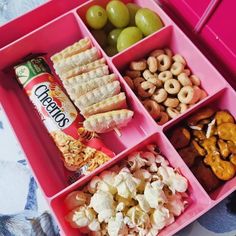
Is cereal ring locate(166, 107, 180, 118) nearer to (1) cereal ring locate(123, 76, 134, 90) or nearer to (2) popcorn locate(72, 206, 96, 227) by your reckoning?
(1) cereal ring locate(123, 76, 134, 90)

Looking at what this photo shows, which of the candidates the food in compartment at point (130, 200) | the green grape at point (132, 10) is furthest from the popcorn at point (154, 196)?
the green grape at point (132, 10)

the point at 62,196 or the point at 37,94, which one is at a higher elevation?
the point at 37,94

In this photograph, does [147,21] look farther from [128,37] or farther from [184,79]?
[184,79]

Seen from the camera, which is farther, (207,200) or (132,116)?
(132,116)

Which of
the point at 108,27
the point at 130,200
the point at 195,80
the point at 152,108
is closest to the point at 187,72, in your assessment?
the point at 195,80

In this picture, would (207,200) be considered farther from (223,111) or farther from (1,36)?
(1,36)

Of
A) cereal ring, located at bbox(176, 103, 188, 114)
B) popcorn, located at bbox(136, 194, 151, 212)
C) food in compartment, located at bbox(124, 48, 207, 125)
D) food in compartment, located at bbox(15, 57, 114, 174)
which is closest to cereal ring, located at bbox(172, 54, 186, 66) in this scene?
food in compartment, located at bbox(124, 48, 207, 125)

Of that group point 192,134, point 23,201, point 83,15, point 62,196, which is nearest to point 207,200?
point 192,134
